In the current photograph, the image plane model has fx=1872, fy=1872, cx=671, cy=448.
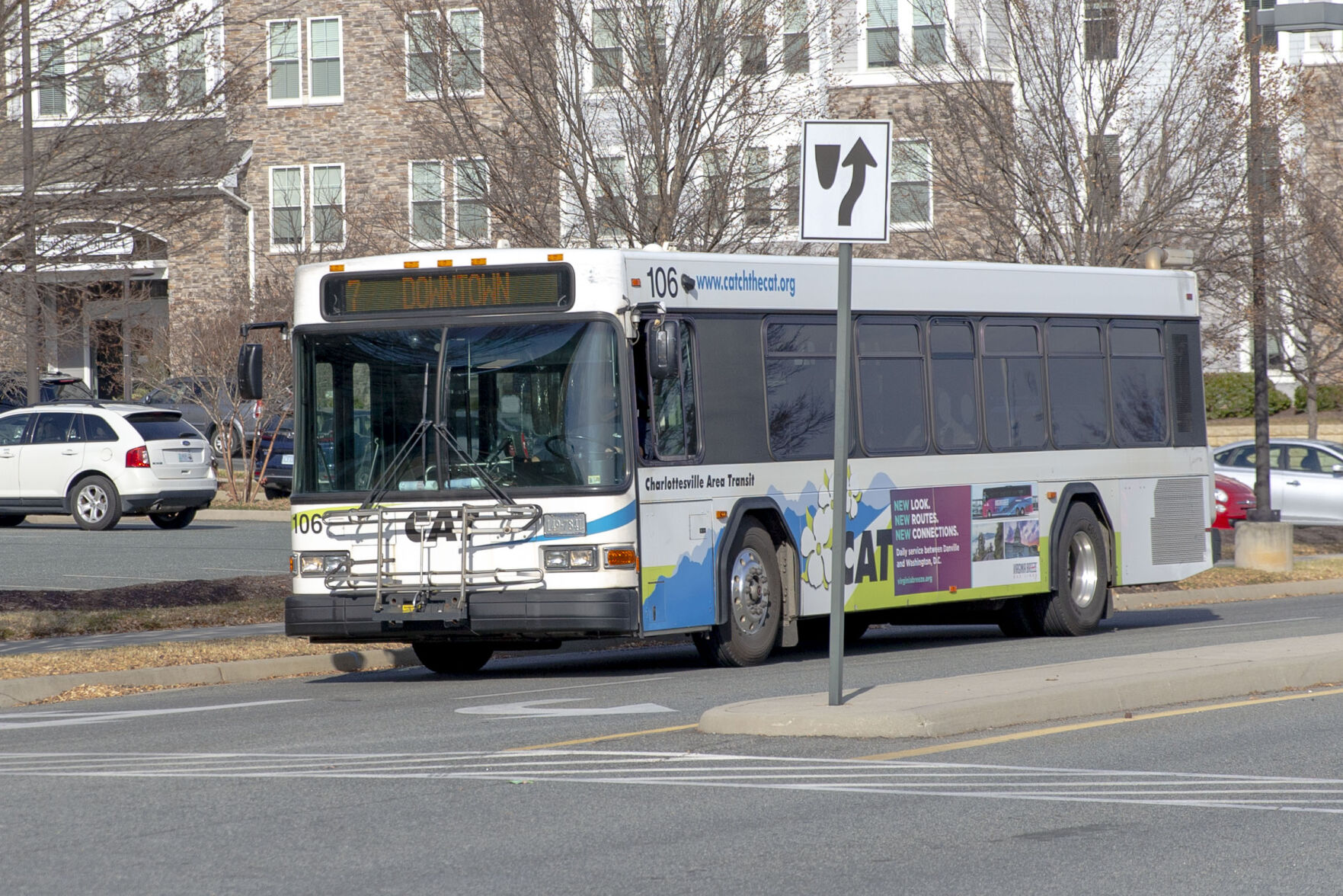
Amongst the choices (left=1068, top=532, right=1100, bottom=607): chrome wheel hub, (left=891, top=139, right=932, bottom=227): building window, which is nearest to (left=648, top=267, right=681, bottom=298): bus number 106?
(left=1068, top=532, right=1100, bottom=607): chrome wheel hub

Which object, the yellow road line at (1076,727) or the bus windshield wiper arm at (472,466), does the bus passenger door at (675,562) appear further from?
the yellow road line at (1076,727)

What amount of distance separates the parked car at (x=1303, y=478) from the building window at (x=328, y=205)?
556 inches

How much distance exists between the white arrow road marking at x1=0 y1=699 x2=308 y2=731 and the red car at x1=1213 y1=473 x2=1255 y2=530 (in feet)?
62.0

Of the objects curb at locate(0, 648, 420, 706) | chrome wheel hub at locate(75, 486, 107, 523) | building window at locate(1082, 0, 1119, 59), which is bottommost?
curb at locate(0, 648, 420, 706)

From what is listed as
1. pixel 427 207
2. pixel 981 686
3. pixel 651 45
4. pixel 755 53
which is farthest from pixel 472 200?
pixel 981 686

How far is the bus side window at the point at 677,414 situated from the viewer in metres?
12.8

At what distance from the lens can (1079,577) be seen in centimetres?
1688

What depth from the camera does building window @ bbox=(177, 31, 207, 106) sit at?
14.1 metres

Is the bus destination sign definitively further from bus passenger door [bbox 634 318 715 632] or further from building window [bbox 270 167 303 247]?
building window [bbox 270 167 303 247]

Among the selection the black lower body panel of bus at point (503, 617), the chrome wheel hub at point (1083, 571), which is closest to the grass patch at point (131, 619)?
the black lower body panel of bus at point (503, 617)

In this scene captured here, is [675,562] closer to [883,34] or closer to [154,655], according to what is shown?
[154,655]

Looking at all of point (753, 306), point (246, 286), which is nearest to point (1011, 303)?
point (753, 306)

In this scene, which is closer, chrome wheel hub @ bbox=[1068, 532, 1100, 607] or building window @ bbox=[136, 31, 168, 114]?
building window @ bbox=[136, 31, 168, 114]

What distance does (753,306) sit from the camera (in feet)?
44.8
